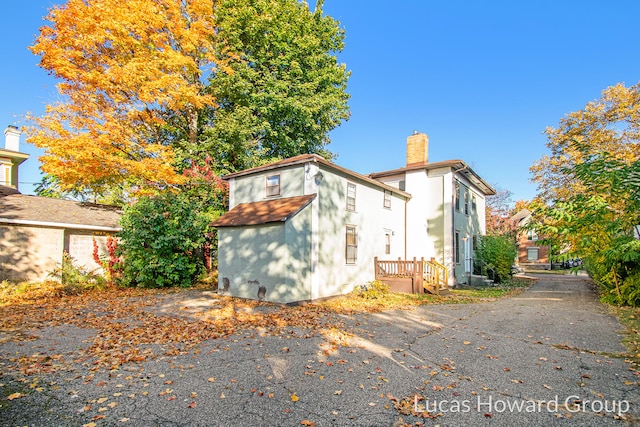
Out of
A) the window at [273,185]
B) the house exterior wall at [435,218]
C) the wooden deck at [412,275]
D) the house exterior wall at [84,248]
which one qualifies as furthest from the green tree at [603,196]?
the house exterior wall at [84,248]

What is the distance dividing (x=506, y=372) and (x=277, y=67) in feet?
63.9

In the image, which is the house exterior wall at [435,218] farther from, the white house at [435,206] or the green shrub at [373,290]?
the green shrub at [373,290]

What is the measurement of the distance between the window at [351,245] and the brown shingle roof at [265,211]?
278cm

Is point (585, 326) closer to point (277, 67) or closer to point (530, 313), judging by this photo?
point (530, 313)

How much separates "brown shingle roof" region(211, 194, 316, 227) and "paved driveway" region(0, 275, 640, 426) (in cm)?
451

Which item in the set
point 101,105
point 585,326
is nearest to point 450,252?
point 585,326

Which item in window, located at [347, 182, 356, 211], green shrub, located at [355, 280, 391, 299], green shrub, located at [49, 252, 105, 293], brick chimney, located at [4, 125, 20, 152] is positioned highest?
brick chimney, located at [4, 125, 20, 152]

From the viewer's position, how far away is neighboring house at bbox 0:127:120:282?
1264 centimetres

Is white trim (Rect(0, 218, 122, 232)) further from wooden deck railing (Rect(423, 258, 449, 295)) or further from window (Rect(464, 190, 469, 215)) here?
window (Rect(464, 190, 469, 215))

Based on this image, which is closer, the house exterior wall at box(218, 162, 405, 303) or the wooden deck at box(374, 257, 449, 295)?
the house exterior wall at box(218, 162, 405, 303)

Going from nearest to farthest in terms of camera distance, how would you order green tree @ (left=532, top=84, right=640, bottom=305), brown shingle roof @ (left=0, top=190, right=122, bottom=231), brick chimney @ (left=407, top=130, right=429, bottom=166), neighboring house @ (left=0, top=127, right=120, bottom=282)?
green tree @ (left=532, top=84, right=640, bottom=305) → neighboring house @ (left=0, top=127, right=120, bottom=282) → brown shingle roof @ (left=0, top=190, right=122, bottom=231) → brick chimney @ (left=407, top=130, right=429, bottom=166)

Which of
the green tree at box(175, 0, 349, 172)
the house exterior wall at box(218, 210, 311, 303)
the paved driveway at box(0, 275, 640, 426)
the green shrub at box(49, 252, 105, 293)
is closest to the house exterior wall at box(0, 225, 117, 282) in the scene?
the green shrub at box(49, 252, 105, 293)

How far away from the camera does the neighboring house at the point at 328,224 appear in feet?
36.3

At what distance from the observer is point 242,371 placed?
16.4ft
